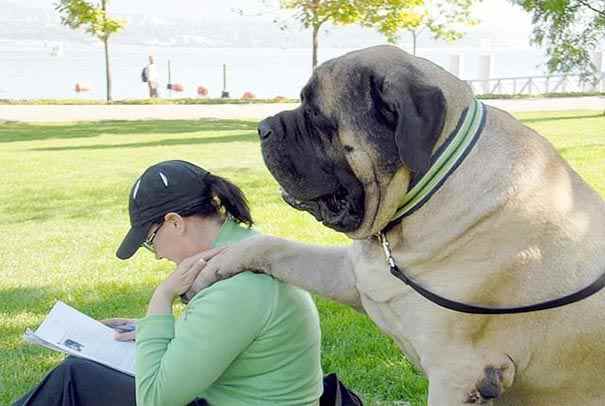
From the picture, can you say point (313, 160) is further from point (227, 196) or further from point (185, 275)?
point (185, 275)

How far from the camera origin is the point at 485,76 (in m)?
41.2

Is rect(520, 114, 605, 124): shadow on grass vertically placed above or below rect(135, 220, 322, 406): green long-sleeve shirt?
below

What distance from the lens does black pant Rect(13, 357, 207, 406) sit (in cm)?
325

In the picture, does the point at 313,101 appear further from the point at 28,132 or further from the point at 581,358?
the point at 28,132

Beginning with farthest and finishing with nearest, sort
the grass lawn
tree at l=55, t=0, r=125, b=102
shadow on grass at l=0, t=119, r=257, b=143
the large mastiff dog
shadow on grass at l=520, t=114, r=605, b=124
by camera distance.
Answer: tree at l=55, t=0, r=125, b=102
shadow on grass at l=520, t=114, r=605, b=124
shadow on grass at l=0, t=119, r=257, b=143
the grass lawn
the large mastiff dog

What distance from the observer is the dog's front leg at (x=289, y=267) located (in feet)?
10.3

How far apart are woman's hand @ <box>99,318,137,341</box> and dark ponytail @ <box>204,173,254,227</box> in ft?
2.13

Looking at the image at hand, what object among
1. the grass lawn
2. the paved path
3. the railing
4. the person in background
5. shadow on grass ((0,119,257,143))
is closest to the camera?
the grass lawn

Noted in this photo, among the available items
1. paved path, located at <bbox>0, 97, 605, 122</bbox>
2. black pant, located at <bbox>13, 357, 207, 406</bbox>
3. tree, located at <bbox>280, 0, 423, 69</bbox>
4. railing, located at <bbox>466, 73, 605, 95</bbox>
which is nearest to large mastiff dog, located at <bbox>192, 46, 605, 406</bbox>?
black pant, located at <bbox>13, 357, 207, 406</bbox>

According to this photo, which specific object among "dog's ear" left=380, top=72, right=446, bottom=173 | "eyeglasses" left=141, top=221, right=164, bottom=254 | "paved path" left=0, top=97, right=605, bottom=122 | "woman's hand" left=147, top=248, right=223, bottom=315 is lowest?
"paved path" left=0, top=97, right=605, bottom=122

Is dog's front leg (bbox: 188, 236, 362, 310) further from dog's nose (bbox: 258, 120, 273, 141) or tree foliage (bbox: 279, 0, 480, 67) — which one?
tree foliage (bbox: 279, 0, 480, 67)

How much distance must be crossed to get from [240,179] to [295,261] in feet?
27.4

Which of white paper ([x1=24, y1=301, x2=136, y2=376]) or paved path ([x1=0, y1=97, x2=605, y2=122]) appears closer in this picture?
white paper ([x1=24, y1=301, x2=136, y2=376])

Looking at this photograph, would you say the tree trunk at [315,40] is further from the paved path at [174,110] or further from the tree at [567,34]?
Answer: the tree at [567,34]
